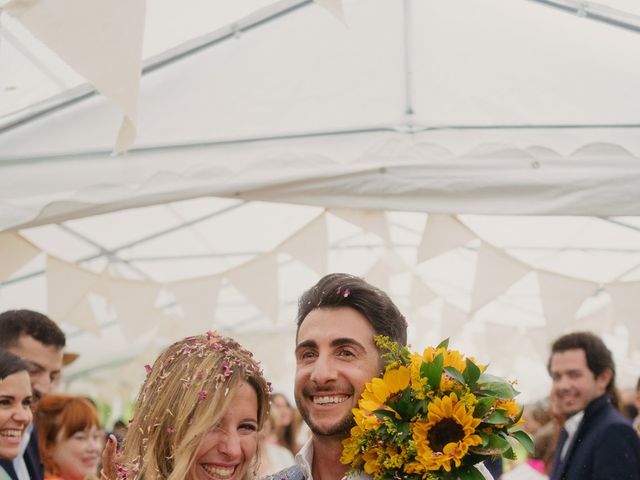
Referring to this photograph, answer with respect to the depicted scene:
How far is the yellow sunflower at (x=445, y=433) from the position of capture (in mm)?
3059

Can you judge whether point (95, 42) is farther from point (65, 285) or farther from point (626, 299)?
point (626, 299)

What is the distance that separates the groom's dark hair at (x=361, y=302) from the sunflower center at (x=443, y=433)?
1.63 ft

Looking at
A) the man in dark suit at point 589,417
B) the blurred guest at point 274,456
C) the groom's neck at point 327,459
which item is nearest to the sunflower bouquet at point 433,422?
the groom's neck at point 327,459

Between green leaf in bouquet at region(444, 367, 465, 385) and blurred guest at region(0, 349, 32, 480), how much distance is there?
7.12ft

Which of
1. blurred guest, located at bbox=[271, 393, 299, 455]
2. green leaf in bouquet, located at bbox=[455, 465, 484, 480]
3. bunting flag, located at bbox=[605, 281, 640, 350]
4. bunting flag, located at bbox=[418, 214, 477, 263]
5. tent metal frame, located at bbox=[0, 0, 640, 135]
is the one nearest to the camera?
green leaf in bouquet, located at bbox=[455, 465, 484, 480]

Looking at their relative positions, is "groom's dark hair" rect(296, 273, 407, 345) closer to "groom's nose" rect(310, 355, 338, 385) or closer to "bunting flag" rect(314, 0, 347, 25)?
"groom's nose" rect(310, 355, 338, 385)

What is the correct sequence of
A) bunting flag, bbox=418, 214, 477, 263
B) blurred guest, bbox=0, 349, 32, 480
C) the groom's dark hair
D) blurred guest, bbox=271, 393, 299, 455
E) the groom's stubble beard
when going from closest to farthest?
the groom's stubble beard → the groom's dark hair → blurred guest, bbox=0, 349, 32, 480 → bunting flag, bbox=418, 214, 477, 263 → blurred guest, bbox=271, 393, 299, 455

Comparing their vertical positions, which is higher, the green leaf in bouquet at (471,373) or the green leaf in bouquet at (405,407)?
the green leaf in bouquet at (471,373)

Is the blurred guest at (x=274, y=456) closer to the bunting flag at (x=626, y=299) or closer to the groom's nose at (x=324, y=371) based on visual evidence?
the bunting flag at (x=626, y=299)

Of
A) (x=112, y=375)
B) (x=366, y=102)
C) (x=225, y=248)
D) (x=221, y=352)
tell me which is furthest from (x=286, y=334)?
(x=221, y=352)

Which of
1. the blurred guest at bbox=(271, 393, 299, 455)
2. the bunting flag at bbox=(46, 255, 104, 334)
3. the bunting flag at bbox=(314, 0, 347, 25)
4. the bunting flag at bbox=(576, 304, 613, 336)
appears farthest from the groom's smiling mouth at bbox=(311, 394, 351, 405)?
the bunting flag at bbox=(576, 304, 613, 336)

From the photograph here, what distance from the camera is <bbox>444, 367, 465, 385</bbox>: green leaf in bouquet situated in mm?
3203

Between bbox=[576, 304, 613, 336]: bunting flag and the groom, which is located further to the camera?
bbox=[576, 304, 613, 336]: bunting flag

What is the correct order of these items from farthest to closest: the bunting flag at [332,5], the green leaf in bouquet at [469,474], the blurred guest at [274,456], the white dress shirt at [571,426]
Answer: the blurred guest at [274,456]
the white dress shirt at [571,426]
the green leaf in bouquet at [469,474]
the bunting flag at [332,5]
